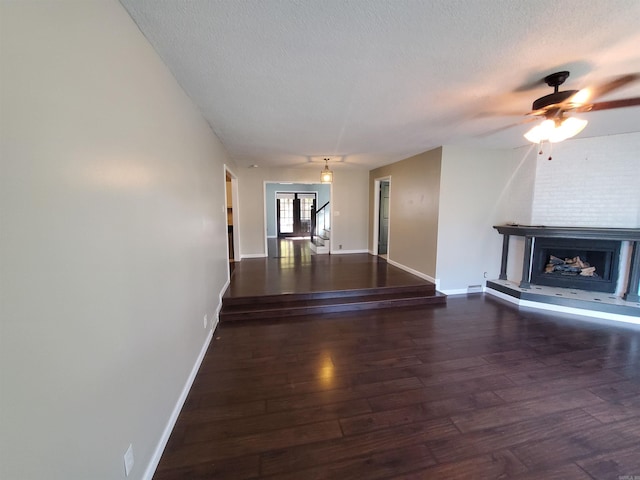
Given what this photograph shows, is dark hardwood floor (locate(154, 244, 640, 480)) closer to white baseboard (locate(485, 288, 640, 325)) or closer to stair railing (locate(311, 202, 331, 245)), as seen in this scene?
white baseboard (locate(485, 288, 640, 325))

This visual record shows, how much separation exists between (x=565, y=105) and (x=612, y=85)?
2.15 ft

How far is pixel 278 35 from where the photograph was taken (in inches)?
60.3

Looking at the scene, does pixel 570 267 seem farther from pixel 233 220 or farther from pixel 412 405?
pixel 233 220

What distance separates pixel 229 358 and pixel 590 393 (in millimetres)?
3172

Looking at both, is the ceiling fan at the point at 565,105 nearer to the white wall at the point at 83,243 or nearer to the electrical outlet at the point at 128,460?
the white wall at the point at 83,243

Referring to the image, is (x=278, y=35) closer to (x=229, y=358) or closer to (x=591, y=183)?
(x=229, y=358)

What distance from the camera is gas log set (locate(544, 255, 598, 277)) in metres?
4.07

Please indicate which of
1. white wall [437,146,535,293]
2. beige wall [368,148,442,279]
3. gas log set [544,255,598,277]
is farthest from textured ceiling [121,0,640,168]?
gas log set [544,255,598,277]

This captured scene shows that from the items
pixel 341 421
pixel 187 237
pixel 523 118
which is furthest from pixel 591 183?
pixel 187 237

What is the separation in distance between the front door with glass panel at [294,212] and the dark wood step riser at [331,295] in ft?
23.8

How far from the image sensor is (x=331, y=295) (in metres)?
4.04

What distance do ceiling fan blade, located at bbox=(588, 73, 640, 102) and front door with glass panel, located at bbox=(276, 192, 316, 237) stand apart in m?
9.13

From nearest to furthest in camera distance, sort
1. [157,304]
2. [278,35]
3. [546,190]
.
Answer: [278,35]
[157,304]
[546,190]

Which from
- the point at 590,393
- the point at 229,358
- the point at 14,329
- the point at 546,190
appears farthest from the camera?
the point at 546,190
